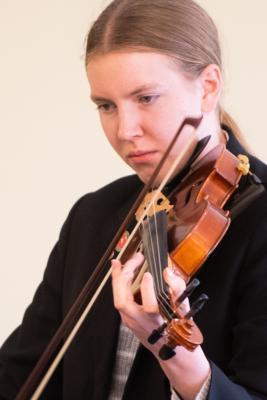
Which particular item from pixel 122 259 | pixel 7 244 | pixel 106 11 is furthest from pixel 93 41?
pixel 7 244

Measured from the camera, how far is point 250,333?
29.7 inches

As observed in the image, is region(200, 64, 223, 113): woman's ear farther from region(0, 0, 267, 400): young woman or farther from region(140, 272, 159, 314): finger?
region(140, 272, 159, 314): finger

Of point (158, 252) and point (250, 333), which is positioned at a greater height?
point (158, 252)

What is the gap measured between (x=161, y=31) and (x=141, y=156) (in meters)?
0.16

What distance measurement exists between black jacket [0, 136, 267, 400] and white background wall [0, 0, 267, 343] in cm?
53

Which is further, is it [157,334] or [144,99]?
[144,99]

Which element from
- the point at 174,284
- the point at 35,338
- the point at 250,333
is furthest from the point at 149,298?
the point at 35,338

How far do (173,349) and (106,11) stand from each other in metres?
0.51

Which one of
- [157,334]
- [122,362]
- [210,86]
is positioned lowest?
[122,362]

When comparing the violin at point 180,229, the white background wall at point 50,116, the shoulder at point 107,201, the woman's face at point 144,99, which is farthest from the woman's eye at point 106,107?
the white background wall at point 50,116

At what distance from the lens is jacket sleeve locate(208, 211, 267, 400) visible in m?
0.70

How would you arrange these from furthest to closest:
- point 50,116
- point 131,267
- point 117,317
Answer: point 50,116 < point 117,317 < point 131,267

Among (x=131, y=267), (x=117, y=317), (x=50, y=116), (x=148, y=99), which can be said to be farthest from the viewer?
(x=50, y=116)

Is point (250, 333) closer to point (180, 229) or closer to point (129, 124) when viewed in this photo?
point (180, 229)
